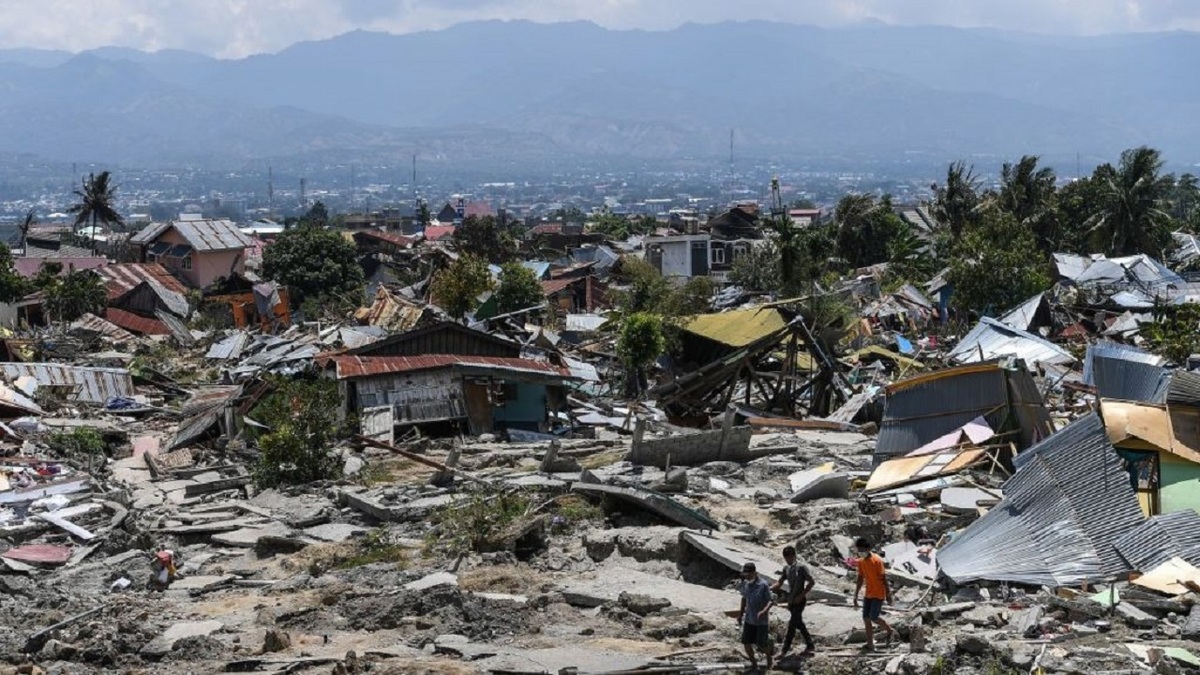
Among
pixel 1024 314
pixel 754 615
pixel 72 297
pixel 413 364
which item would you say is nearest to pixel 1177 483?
pixel 754 615

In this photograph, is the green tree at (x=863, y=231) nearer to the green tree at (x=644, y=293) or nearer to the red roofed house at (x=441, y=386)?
the green tree at (x=644, y=293)

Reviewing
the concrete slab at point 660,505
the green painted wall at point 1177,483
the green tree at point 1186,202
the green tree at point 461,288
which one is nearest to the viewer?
the green painted wall at point 1177,483

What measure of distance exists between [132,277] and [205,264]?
4.59 m

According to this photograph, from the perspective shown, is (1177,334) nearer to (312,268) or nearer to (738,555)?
(738,555)

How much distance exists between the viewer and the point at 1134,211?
47.9 m

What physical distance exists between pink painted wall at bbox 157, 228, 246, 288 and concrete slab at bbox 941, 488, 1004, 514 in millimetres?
42279

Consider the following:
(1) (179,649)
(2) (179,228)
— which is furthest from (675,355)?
(2) (179,228)

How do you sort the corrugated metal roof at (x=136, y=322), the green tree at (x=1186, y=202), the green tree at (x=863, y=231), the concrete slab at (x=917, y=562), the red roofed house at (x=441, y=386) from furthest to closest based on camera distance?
1. the green tree at (x=1186, y=202)
2. the green tree at (x=863, y=231)
3. the corrugated metal roof at (x=136, y=322)
4. the red roofed house at (x=441, y=386)
5. the concrete slab at (x=917, y=562)

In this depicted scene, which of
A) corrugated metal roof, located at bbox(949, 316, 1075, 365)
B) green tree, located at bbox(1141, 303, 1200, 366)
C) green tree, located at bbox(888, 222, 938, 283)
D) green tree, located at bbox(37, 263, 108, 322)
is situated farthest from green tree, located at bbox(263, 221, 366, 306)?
green tree, located at bbox(1141, 303, 1200, 366)

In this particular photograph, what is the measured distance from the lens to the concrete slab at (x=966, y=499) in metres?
14.2

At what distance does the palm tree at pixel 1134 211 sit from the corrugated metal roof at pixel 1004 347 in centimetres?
2102

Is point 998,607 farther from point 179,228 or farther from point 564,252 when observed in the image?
point 564,252

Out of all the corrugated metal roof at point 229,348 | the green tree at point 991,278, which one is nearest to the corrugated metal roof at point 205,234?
the corrugated metal roof at point 229,348

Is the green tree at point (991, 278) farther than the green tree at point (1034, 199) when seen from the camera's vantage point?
No
